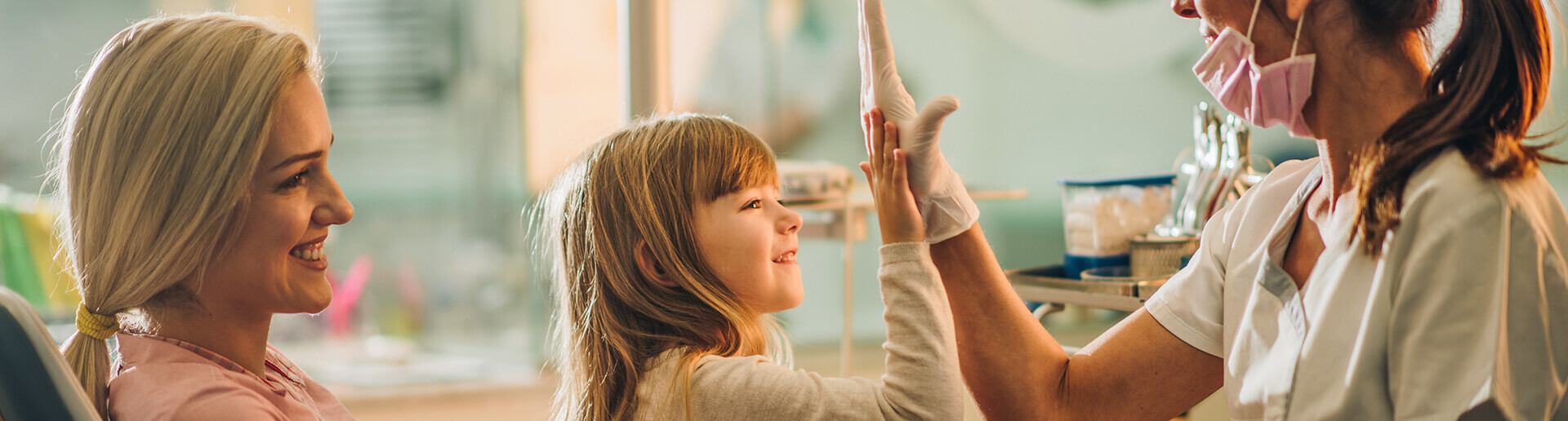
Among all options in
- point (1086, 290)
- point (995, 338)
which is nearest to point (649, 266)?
point (995, 338)

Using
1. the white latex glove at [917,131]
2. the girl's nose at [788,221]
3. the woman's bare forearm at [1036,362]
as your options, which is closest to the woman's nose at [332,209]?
the girl's nose at [788,221]

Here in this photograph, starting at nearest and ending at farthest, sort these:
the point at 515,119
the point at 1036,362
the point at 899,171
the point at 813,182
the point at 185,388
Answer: the point at 185,388 < the point at 899,171 < the point at 1036,362 < the point at 813,182 < the point at 515,119

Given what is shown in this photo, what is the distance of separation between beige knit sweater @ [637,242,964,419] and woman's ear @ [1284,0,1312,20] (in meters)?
0.40

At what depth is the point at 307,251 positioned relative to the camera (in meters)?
0.92

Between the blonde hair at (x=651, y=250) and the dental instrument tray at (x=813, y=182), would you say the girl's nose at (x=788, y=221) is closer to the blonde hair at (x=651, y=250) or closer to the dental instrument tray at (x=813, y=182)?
the blonde hair at (x=651, y=250)

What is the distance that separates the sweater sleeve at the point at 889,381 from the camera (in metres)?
0.98

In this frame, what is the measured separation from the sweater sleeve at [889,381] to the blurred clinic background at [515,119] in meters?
1.69

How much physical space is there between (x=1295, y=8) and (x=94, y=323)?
1047 mm

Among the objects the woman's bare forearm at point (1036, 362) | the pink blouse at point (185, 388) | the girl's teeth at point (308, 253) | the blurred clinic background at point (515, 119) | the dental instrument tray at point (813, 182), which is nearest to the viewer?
the pink blouse at point (185, 388)

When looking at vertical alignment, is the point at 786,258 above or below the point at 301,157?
below

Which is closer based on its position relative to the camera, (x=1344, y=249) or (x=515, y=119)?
(x=1344, y=249)

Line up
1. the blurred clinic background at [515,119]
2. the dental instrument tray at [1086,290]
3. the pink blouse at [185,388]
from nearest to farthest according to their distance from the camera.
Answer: the pink blouse at [185,388]
the dental instrument tray at [1086,290]
the blurred clinic background at [515,119]

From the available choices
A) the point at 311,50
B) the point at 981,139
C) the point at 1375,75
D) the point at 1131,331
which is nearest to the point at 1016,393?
the point at 1131,331

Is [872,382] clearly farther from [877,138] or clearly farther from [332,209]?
[332,209]
